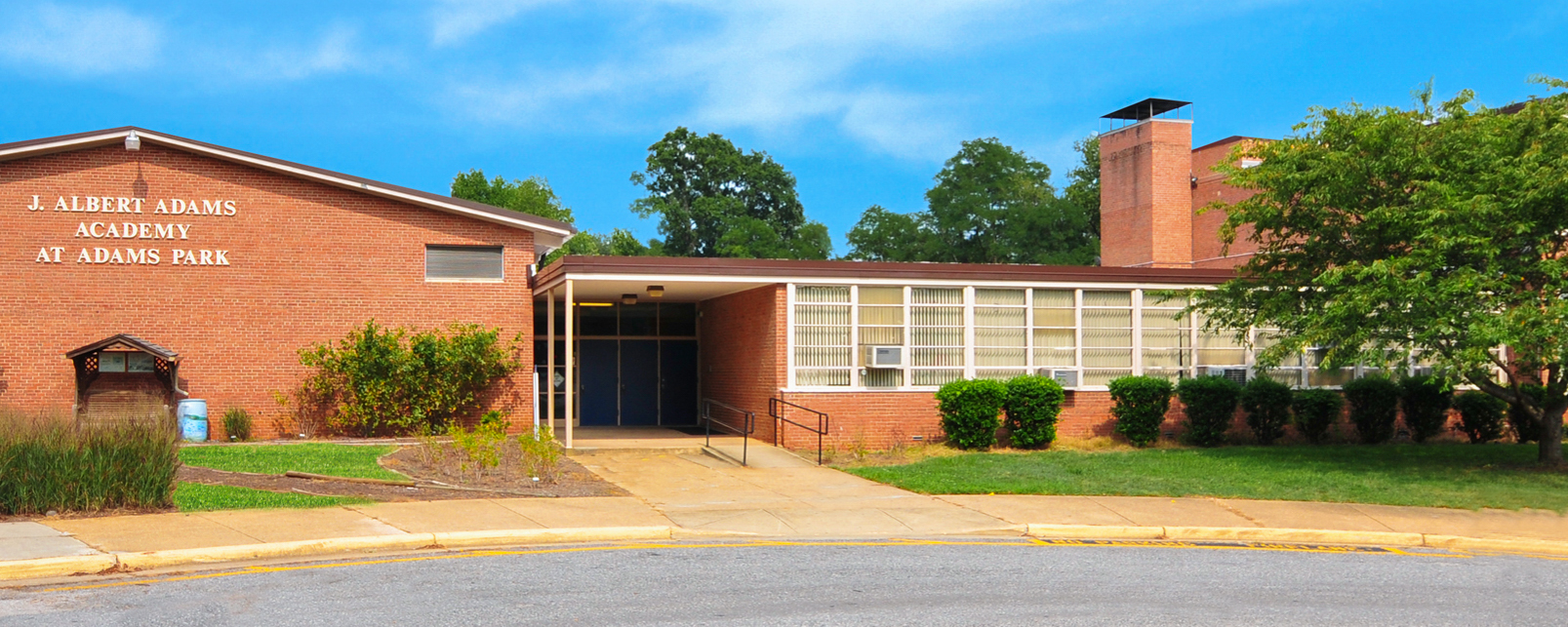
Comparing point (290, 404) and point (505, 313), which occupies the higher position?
point (505, 313)

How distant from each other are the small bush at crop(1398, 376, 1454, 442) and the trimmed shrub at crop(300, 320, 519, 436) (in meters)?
16.5

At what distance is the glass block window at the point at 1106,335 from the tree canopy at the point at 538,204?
39.6 metres

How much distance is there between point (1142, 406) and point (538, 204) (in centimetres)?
5022

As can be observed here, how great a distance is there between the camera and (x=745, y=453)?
19.0 meters

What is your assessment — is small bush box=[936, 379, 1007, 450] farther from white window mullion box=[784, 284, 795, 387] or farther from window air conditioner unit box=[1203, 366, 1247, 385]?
window air conditioner unit box=[1203, 366, 1247, 385]

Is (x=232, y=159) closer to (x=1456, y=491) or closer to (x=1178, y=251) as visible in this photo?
(x=1456, y=491)

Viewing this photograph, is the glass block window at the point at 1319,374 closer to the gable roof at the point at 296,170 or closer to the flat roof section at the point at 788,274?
the flat roof section at the point at 788,274

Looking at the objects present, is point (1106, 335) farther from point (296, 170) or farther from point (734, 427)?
point (296, 170)

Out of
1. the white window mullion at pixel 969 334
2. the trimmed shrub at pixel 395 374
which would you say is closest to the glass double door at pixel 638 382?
the trimmed shrub at pixel 395 374

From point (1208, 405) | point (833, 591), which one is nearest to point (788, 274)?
point (1208, 405)

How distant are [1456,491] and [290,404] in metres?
18.4

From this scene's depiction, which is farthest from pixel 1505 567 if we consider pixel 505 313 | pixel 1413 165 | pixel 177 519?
pixel 505 313

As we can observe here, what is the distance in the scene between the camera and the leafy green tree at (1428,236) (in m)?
15.9

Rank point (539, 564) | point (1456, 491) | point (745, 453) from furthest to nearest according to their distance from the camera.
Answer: point (745, 453), point (1456, 491), point (539, 564)
